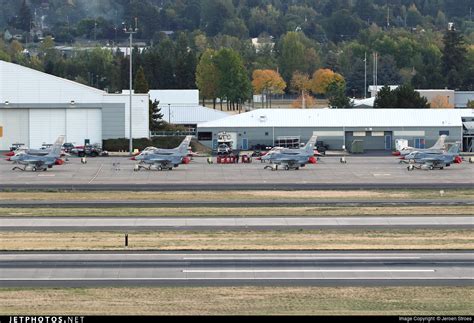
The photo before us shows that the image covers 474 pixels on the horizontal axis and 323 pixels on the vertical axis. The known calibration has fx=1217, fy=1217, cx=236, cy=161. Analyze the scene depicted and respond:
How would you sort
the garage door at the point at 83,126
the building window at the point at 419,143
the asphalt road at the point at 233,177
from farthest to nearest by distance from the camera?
the building window at the point at 419,143, the garage door at the point at 83,126, the asphalt road at the point at 233,177

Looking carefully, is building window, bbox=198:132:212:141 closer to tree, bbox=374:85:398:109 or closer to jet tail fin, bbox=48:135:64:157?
jet tail fin, bbox=48:135:64:157

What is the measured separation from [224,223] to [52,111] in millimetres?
61361

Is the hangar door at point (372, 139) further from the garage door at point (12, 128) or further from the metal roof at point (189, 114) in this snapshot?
the garage door at point (12, 128)

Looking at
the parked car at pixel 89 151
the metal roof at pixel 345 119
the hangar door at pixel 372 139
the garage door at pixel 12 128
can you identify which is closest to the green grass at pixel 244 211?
the parked car at pixel 89 151

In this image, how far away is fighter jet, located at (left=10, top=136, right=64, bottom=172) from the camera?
104812mm

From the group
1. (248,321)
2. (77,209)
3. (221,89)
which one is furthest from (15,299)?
(221,89)

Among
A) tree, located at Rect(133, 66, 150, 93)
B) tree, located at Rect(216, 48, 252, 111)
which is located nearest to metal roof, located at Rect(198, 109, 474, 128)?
tree, located at Rect(133, 66, 150, 93)

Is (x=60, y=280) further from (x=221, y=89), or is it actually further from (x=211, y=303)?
(x=221, y=89)

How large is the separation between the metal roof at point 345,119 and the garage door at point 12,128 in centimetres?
1866

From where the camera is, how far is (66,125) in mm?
127500

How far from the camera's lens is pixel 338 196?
84750mm

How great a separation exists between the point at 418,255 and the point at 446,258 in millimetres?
1479

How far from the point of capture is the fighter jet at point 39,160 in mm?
104812

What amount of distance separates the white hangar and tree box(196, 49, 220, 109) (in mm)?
54090
